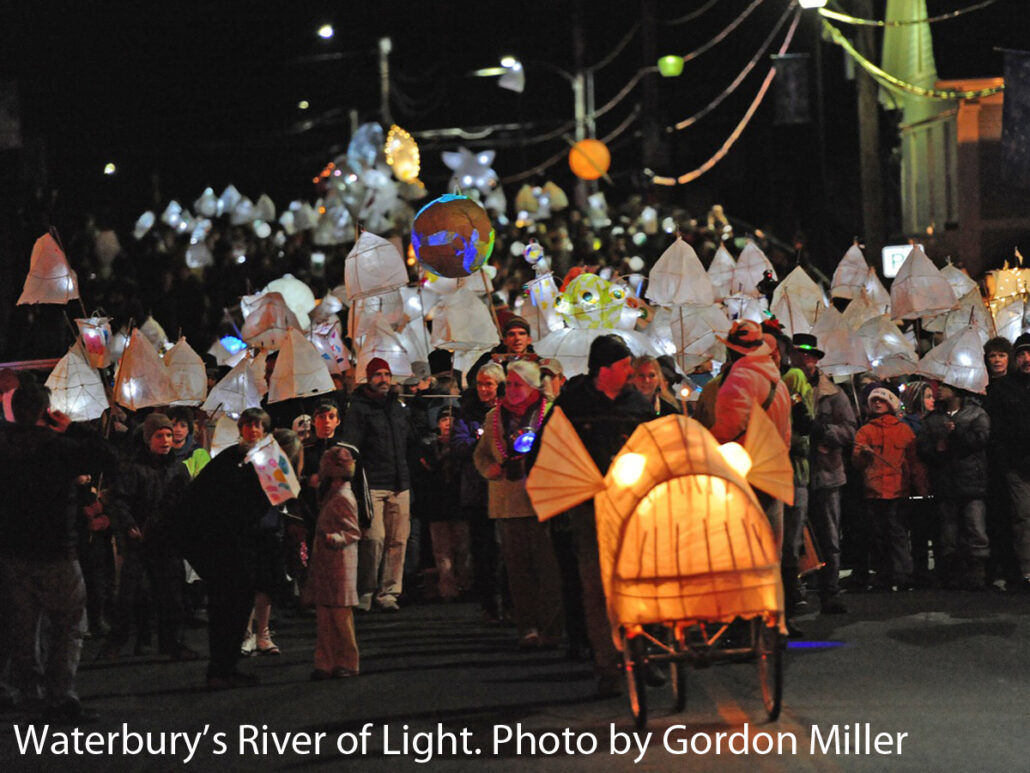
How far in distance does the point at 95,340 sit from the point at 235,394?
150cm

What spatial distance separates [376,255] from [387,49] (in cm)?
2410

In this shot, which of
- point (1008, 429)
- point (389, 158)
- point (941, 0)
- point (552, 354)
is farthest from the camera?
point (941, 0)

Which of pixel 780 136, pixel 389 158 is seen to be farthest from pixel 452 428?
pixel 780 136

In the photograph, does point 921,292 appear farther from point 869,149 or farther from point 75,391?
point 75,391

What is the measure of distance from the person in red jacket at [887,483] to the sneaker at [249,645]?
5.65 meters


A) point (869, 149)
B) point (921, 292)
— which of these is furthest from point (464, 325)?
point (869, 149)

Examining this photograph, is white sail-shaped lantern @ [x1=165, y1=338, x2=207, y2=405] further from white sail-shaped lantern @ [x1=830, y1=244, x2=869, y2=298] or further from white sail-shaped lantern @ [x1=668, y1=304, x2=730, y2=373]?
white sail-shaped lantern @ [x1=830, y1=244, x2=869, y2=298]

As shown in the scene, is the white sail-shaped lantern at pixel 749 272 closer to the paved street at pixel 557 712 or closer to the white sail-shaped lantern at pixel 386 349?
the white sail-shaped lantern at pixel 386 349

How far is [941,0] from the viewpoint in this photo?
31.9 meters

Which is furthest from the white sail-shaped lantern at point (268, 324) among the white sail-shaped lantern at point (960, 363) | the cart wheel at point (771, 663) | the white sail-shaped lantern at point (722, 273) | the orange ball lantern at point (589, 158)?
the orange ball lantern at point (589, 158)

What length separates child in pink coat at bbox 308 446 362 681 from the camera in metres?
10.1

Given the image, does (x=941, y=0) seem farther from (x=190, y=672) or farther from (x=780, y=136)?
(x=190, y=672)

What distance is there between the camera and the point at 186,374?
14070 mm

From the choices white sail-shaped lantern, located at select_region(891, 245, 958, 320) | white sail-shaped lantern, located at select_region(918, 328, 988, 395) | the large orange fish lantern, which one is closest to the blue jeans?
the large orange fish lantern
